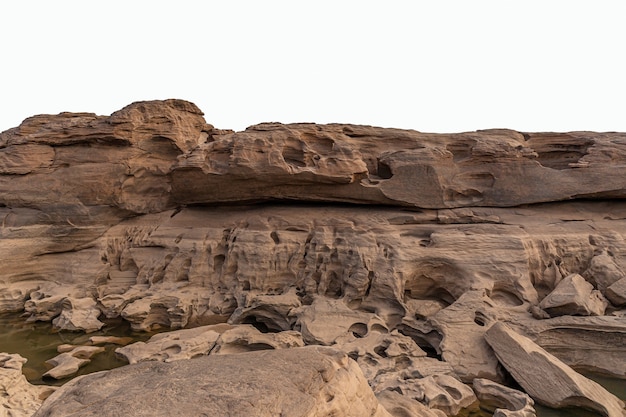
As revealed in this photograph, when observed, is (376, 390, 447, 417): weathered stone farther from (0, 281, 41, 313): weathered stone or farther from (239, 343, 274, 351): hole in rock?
(0, 281, 41, 313): weathered stone

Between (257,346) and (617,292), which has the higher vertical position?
(617,292)

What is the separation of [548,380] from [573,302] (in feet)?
7.15

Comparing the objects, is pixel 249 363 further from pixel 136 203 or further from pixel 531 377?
pixel 136 203

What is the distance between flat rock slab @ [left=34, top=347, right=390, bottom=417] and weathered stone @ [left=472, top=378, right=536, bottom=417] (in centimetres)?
285

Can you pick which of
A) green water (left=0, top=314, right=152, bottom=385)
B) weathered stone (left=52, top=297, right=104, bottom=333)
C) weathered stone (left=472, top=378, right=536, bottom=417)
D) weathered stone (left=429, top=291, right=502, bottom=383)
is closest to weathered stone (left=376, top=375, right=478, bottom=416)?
weathered stone (left=472, top=378, right=536, bottom=417)

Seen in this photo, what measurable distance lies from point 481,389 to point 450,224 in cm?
462

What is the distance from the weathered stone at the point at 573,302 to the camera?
681cm

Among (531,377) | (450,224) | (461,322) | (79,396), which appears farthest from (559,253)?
(79,396)

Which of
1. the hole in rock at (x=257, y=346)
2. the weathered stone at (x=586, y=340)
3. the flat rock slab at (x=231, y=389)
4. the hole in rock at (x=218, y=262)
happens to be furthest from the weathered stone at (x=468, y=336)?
the hole in rock at (x=218, y=262)

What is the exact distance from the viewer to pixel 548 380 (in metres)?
5.33

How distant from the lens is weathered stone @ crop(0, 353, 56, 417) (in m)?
4.73

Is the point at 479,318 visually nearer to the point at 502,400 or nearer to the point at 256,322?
the point at 502,400

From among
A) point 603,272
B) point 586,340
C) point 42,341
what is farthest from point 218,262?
point 603,272

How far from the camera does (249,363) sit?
299 cm
